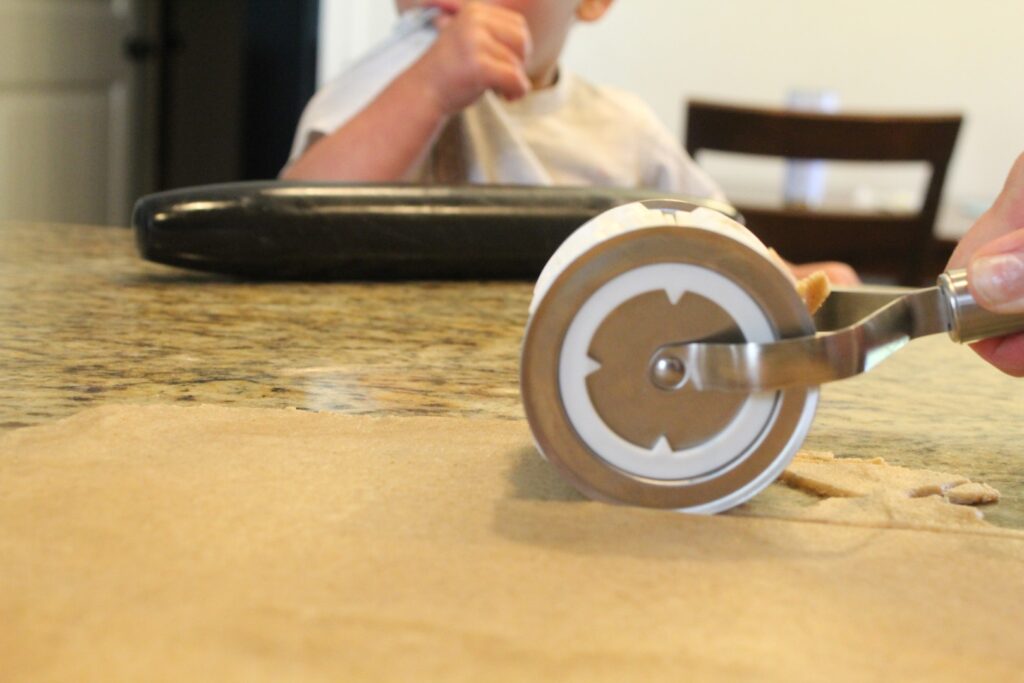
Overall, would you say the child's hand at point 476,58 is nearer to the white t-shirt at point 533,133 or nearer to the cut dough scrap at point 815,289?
the white t-shirt at point 533,133

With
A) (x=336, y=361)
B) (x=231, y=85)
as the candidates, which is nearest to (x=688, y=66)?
(x=231, y=85)

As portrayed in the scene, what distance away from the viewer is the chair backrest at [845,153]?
2051 millimetres

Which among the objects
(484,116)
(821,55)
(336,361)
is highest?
(821,55)

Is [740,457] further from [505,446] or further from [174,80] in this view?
[174,80]

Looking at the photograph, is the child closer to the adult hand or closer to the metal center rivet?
the adult hand

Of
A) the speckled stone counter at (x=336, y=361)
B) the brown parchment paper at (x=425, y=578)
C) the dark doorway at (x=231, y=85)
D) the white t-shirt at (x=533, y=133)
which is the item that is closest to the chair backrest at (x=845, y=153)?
the white t-shirt at (x=533, y=133)

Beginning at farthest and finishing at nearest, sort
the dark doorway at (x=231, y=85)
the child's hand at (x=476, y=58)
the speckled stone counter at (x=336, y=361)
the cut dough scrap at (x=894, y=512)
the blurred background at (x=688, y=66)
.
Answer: the dark doorway at (x=231, y=85), the blurred background at (x=688, y=66), the child's hand at (x=476, y=58), the speckled stone counter at (x=336, y=361), the cut dough scrap at (x=894, y=512)

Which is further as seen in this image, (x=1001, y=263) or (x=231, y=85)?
(x=231, y=85)

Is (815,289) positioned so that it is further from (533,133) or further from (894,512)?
(533,133)

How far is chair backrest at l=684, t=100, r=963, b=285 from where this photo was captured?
205 cm

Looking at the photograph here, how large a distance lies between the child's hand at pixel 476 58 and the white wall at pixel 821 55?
2.40 meters

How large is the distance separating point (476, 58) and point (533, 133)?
301mm

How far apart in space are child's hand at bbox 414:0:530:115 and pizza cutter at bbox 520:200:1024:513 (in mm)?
780

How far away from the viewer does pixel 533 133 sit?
145 cm
